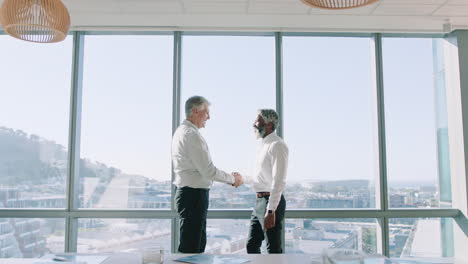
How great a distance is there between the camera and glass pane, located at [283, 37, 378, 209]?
4.26 metres

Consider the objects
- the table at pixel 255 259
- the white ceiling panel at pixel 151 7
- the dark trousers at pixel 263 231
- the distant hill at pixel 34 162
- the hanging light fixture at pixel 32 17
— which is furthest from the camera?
the distant hill at pixel 34 162

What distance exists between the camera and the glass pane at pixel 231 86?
4.30m

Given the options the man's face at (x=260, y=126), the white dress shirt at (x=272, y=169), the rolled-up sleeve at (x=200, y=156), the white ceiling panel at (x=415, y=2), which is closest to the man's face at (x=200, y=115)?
the rolled-up sleeve at (x=200, y=156)

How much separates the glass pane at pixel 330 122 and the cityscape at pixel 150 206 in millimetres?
23

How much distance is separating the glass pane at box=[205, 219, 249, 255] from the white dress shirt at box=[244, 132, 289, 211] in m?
0.86

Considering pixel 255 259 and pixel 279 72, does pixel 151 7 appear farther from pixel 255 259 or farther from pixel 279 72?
pixel 255 259

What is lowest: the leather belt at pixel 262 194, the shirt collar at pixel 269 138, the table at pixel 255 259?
the table at pixel 255 259

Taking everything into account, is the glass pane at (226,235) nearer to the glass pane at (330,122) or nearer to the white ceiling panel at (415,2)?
the glass pane at (330,122)

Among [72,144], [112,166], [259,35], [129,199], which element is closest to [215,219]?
[129,199]

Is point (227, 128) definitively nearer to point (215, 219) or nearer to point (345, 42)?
point (215, 219)

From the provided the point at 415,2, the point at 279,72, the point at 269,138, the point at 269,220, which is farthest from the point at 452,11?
the point at 269,220

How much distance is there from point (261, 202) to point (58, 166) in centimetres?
229

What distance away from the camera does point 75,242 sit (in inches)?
164

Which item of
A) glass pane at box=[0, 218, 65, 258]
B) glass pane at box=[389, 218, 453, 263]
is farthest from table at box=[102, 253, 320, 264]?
glass pane at box=[389, 218, 453, 263]
